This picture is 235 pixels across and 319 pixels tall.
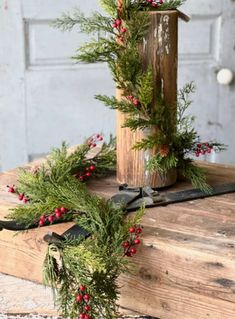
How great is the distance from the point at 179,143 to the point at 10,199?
1.01 ft

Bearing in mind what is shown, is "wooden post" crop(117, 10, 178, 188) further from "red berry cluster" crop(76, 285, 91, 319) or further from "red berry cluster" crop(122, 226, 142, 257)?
"red berry cluster" crop(76, 285, 91, 319)

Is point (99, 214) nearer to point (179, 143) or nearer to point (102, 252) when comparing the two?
point (102, 252)

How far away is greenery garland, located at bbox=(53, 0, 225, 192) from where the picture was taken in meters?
1.05

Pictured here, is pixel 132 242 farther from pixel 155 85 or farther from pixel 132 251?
pixel 155 85

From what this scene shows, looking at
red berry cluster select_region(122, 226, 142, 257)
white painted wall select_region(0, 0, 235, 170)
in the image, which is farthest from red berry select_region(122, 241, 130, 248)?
white painted wall select_region(0, 0, 235, 170)

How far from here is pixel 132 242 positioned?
0.91 metres

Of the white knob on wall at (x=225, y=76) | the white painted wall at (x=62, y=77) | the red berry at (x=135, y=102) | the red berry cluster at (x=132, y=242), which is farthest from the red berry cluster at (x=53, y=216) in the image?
the white knob on wall at (x=225, y=76)

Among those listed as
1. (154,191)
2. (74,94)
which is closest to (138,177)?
(154,191)

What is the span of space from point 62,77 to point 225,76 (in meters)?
0.52

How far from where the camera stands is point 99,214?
954mm

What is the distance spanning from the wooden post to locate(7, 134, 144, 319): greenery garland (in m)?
0.10

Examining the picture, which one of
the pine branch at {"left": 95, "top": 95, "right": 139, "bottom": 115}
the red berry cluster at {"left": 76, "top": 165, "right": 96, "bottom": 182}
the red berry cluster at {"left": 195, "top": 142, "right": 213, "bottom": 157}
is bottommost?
the red berry cluster at {"left": 76, "top": 165, "right": 96, "bottom": 182}

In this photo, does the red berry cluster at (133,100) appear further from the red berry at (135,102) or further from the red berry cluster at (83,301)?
the red berry cluster at (83,301)

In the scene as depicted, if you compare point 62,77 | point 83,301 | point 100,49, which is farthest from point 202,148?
point 62,77
